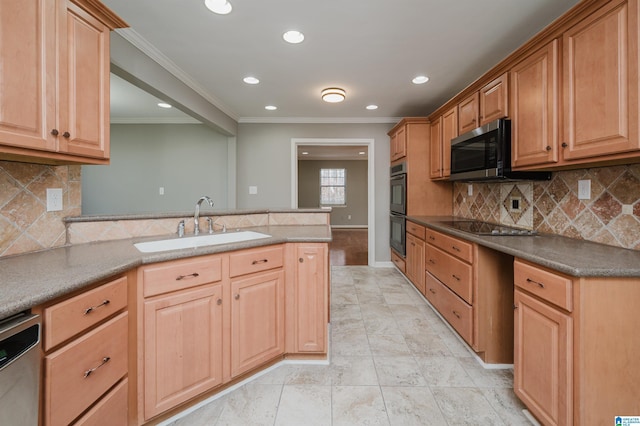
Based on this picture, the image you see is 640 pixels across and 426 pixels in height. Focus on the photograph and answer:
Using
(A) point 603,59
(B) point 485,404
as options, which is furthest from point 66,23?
(B) point 485,404

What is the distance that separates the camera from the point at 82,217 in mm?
1617

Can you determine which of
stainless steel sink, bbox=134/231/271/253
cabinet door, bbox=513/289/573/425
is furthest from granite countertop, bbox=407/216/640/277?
stainless steel sink, bbox=134/231/271/253

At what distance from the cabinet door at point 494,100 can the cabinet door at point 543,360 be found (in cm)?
145

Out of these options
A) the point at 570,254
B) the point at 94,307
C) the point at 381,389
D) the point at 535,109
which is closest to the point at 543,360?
the point at 570,254

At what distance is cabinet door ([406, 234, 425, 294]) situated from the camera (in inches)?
120

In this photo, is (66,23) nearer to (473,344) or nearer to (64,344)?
(64,344)

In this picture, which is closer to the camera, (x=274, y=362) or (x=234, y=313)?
(x=234, y=313)

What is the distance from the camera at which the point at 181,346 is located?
4.58 feet

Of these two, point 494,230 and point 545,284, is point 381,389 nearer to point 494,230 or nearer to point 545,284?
point 545,284

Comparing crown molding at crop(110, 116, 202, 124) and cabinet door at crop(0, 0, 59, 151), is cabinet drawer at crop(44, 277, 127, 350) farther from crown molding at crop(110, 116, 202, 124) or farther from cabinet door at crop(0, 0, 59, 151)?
crown molding at crop(110, 116, 202, 124)

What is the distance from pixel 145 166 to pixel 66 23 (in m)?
3.86

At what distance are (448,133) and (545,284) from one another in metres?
2.24

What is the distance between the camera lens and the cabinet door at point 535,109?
1640 mm

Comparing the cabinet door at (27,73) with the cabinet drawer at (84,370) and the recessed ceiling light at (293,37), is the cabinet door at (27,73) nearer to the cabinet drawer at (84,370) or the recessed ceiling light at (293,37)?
the cabinet drawer at (84,370)
